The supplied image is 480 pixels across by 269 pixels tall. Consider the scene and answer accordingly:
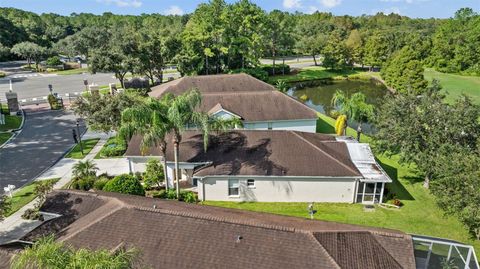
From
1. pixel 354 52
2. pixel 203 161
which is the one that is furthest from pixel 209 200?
pixel 354 52

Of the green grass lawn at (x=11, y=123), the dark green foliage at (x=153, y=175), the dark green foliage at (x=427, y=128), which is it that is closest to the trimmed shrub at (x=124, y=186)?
the dark green foliage at (x=153, y=175)

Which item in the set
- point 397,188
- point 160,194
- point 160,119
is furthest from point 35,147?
point 397,188

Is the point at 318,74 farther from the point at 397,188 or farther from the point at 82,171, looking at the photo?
the point at 82,171

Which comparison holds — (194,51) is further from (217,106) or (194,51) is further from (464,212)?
(464,212)

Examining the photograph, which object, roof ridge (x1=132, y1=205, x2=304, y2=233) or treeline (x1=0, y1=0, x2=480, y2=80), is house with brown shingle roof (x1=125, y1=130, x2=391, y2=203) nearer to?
roof ridge (x1=132, y1=205, x2=304, y2=233)

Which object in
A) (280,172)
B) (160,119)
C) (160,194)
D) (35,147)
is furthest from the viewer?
(35,147)

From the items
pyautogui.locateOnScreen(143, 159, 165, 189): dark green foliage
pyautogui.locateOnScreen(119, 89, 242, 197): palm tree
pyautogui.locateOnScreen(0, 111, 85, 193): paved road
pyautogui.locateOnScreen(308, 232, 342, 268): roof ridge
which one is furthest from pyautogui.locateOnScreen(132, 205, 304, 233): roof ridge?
pyautogui.locateOnScreen(0, 111, 85, 193): paved road
